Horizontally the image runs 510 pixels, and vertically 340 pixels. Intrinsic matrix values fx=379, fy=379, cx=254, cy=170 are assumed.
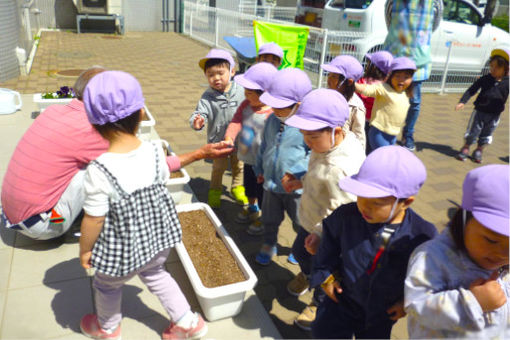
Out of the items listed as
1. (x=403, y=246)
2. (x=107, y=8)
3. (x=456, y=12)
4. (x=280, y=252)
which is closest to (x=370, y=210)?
(x=403, y=246)

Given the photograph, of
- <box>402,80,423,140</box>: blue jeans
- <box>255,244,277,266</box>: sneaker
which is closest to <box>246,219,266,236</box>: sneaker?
<box>255,244,277,266</box>: sneaker

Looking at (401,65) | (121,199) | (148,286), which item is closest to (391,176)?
(121,199)

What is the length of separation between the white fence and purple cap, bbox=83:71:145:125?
673cm

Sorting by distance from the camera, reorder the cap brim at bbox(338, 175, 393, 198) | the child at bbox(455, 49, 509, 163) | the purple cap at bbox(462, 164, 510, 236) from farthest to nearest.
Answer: the child at bbox(455, 49, 509, 163), the cap brim at bbox(338, 175, 393, 198), the purple cap at bbox(462, 164, 510, 236)

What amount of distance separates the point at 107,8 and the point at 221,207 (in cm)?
1430

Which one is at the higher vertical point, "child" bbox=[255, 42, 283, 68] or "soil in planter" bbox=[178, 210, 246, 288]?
"child" bbox=[255, 42, 283, 68]

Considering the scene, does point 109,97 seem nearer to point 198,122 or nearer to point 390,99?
point 198,122

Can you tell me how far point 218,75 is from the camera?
3.53 m

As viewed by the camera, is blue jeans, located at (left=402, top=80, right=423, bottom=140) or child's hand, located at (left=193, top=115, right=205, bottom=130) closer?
child's hand, located at (left=193, top=115, right=205, bottom=130)

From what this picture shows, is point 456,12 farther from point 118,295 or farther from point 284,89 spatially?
point 118,295

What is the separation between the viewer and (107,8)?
1527 centimetres

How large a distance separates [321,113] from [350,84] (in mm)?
1570

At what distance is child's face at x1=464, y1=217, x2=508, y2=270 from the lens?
1.28 metres

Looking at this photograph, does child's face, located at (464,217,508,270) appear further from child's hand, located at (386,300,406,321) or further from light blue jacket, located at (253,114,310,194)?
light blue jacket, located at (253,114,310,194)
